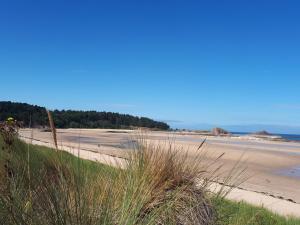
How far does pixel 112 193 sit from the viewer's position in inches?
161

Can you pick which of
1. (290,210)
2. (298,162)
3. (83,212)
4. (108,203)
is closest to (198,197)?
(108,203)

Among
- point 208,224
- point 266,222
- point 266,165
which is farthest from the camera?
point 266,165

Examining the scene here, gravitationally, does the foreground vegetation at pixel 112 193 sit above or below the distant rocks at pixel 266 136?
below

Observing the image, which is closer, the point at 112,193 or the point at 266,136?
the point at 112,193

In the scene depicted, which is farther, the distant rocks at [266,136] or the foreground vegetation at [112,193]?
the distant rocks at [266,136]

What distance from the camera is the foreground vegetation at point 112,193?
3107 mm

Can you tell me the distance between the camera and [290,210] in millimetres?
9156

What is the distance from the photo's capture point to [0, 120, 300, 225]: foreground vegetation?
311 centimetres

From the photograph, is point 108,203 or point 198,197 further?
point 198,197

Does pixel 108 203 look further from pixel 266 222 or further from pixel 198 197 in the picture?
pixel 266 222

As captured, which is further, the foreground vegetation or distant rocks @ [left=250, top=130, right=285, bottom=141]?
distant rocks @ [left=250, top=130, right=285, bottom=141]

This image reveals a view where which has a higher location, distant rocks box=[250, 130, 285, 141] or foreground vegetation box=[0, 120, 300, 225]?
distant rocks box=[250, 130, 285, 141]

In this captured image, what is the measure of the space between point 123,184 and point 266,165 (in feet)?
65.3

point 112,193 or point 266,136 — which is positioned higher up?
point 266,136
